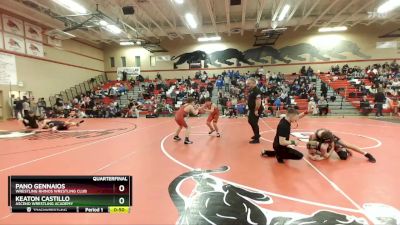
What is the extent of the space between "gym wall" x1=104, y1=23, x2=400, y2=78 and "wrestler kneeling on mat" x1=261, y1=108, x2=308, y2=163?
22.3 meters

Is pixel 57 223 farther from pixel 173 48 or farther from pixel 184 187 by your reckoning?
pixel 173 48

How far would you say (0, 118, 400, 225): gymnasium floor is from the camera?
2.76m

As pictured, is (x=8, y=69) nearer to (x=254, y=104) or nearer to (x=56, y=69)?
(x=56, y=69)

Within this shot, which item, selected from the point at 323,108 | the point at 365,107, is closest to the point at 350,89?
the point at 365,107

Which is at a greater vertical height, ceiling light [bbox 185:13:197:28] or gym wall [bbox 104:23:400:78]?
ceiling light [bbox 185:13:197:28]

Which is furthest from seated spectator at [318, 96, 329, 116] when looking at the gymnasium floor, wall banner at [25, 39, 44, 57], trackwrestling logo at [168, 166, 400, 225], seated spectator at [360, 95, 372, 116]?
wall banner at [25, 39, 44, 57]

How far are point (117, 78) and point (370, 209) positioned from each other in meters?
28.6

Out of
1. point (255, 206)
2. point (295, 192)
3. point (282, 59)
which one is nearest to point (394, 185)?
point (295, 192)

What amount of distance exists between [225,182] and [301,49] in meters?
24.7

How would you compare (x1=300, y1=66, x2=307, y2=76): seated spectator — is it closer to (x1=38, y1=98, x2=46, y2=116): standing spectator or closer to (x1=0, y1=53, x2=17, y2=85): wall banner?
(x1=38, y1=98, x2=46, y2=116): standing spectator

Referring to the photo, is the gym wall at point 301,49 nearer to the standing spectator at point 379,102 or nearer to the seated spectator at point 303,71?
the seated spectator at point 303,71

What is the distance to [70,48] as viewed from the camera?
23.5 m

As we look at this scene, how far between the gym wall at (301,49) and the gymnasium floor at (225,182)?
20.4 metres
